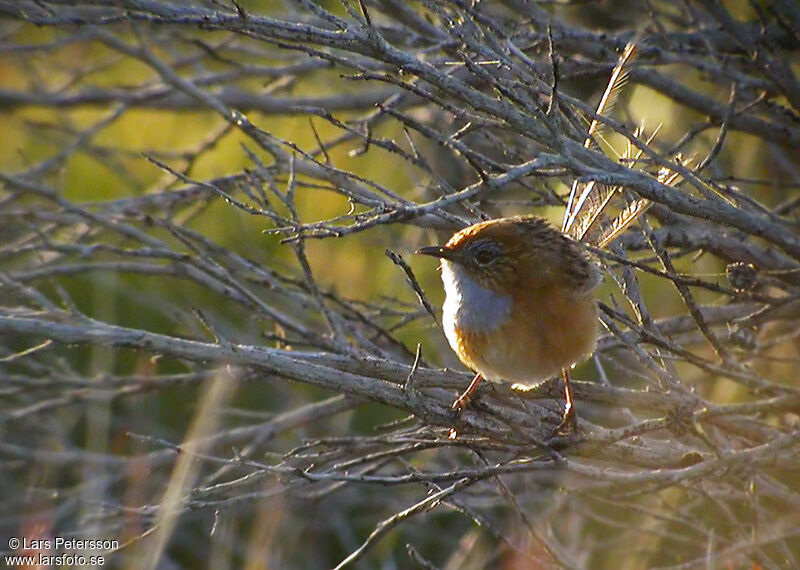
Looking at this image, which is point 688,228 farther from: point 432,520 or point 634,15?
point 432,520

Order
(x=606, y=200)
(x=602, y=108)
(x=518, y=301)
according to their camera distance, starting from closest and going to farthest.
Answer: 1. (x=602, y=108)
2. (x=606, y=200)
3. (x=518, y=301)

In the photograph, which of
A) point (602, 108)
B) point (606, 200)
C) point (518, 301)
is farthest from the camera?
point (518, 301)

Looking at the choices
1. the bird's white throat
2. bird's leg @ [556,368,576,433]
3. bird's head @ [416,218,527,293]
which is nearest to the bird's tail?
bird's head @ [416,218,527,293]

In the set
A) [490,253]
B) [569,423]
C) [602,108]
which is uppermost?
[602,108]

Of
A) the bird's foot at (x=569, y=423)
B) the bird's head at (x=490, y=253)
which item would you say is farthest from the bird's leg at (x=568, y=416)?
the bird's head at (x=490, y=253)

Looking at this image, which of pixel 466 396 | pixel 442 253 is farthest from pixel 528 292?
pixel 466 396

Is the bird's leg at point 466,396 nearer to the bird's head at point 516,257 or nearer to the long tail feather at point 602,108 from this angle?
the bird's head at point 516,257

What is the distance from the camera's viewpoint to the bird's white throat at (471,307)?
12.7 ft

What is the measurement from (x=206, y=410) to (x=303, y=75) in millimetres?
3314

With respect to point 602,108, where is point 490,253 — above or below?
below

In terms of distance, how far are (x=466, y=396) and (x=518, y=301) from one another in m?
0.44

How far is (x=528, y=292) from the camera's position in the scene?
154 inches

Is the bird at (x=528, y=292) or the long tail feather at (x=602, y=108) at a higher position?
the long tail feather at (x=602, y=108)

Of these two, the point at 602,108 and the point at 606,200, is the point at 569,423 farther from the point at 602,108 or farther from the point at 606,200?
the point at 602,108
